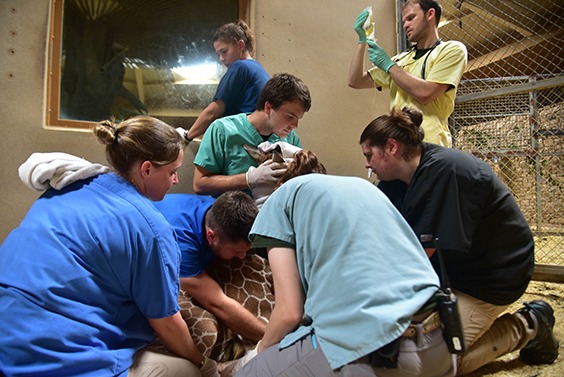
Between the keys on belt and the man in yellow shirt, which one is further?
the man in yellow shirt

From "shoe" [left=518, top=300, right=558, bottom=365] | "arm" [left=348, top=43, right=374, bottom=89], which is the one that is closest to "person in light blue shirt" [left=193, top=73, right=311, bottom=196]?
"arm" [left=348, top=43, right=374, bottom=89]

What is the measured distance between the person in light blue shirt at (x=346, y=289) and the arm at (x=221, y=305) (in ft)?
1.62

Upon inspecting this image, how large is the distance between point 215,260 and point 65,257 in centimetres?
83

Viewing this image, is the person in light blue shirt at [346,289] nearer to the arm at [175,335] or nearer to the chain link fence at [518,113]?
the arm at [175,335]

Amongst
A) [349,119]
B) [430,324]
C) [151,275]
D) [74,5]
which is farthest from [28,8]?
[430,324]

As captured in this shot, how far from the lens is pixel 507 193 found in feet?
5.16

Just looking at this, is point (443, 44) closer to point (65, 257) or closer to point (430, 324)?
point (430, 324)

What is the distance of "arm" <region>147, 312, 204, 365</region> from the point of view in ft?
3.96

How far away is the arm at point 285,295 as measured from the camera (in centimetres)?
110

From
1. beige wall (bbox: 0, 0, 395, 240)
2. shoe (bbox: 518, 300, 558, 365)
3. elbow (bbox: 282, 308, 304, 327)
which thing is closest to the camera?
elbow (bbox: 282, 308, 304, 327)

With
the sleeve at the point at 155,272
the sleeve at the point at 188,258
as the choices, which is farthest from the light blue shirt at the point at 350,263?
the sleeve at the point at 188,258

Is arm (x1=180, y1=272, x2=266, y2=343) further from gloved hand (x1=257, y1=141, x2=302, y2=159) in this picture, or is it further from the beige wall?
the beige wall

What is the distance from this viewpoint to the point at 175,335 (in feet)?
4.09

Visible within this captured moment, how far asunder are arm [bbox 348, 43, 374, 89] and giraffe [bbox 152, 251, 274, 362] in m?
1.56
